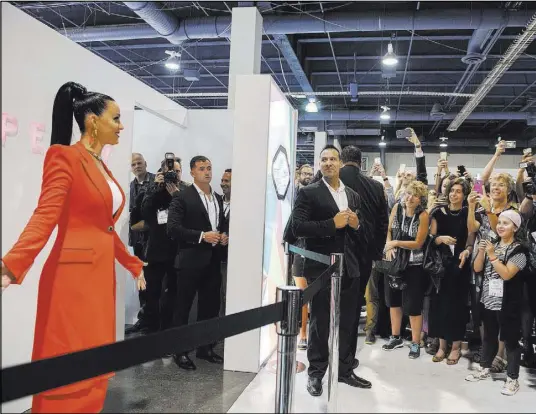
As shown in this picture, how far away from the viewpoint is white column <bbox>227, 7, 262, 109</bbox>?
618cm

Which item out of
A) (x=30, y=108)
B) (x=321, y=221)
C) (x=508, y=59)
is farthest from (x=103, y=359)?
(x=508, y=59)

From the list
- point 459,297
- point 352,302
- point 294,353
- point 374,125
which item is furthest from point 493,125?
point 294,353

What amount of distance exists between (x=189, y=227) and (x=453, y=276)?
2.06m

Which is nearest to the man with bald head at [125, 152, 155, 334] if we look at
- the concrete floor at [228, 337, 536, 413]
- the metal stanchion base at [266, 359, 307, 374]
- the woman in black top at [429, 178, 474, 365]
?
the metal stanchion base at [266, 359, 307, 374]

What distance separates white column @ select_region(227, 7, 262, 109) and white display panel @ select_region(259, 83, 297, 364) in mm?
1940

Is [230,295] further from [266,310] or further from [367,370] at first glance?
[266,310]

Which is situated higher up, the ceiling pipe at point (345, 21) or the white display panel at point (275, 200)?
the ceiling pipe at point (345, 21)

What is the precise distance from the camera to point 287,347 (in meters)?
1.34

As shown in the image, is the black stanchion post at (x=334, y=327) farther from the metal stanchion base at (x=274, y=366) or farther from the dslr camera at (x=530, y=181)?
the dslr camera at (x=530, y=181)

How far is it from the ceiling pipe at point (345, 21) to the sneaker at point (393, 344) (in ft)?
15.1

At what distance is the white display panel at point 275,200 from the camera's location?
363 cm

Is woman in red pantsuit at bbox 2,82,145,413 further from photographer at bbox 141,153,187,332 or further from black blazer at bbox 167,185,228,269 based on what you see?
photographer at bbox 141,153,187,332

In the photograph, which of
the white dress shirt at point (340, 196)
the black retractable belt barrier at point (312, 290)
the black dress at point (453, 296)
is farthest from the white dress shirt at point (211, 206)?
the black retractable belt barrier at point (312, 290)

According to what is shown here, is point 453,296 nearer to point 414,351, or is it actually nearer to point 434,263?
point 434,263
